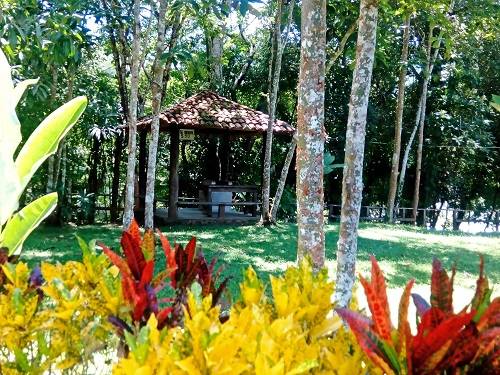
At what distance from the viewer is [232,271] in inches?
289

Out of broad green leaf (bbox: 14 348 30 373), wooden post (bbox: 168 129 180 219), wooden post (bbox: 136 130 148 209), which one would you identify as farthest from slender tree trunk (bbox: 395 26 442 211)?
broad green leaf (bbox: 14 348 30 373)

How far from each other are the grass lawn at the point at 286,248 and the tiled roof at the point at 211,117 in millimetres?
2337

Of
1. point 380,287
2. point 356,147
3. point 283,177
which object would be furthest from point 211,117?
point 380,287

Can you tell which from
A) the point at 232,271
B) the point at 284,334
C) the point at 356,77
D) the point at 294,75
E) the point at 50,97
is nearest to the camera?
the point at 284,334

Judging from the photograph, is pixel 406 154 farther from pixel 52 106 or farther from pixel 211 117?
pixel 52 106

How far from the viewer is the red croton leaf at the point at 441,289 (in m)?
1.08

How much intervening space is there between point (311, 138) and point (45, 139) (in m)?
1.91

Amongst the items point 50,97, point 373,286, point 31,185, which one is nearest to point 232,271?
point 373,286

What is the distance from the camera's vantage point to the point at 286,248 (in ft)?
31.5

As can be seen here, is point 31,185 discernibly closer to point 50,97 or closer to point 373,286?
point 50,97

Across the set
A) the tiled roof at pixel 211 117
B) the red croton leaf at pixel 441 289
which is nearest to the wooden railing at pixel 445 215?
the tiled roof at pixel 211 117

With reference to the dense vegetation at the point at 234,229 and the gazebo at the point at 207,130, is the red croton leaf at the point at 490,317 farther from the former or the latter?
the gazebo at the point at 207,130

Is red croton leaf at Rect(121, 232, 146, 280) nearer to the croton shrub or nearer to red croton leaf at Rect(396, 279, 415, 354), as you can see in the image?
the croton shrub

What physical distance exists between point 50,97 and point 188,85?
7.32 meters
